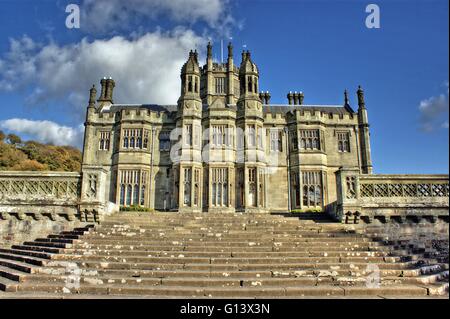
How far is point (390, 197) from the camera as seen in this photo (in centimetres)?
1573

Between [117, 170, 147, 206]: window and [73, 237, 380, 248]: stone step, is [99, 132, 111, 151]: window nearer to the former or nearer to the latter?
[117, 170, 147, 206]: window

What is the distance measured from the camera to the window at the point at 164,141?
Result: 93.1 ft

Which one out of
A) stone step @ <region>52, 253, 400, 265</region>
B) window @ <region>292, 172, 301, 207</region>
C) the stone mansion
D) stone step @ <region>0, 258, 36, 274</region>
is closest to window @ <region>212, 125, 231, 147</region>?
the stone mansion

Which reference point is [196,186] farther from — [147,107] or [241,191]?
[147,107]

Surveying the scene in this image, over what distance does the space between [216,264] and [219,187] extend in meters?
16.6

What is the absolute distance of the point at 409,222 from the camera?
50.4 ft

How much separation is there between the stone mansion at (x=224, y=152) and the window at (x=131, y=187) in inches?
3.2

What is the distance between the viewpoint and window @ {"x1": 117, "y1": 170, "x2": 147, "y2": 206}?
26.8m

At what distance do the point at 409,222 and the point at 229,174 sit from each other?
14.1 m

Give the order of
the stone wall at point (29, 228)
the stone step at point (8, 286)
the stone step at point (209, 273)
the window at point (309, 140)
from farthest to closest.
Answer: the window at point (309, 140), the stone wall at point (29, 228), the stone step at point (209, 273), the stone step at point (8, 286)

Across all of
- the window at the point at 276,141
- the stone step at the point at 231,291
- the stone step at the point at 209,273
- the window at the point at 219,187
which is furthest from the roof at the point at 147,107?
the stone step at the point at 231,291

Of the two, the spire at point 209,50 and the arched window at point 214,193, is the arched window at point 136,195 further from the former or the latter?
the spire at point 209,50

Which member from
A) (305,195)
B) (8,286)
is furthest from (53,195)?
(305,195)
